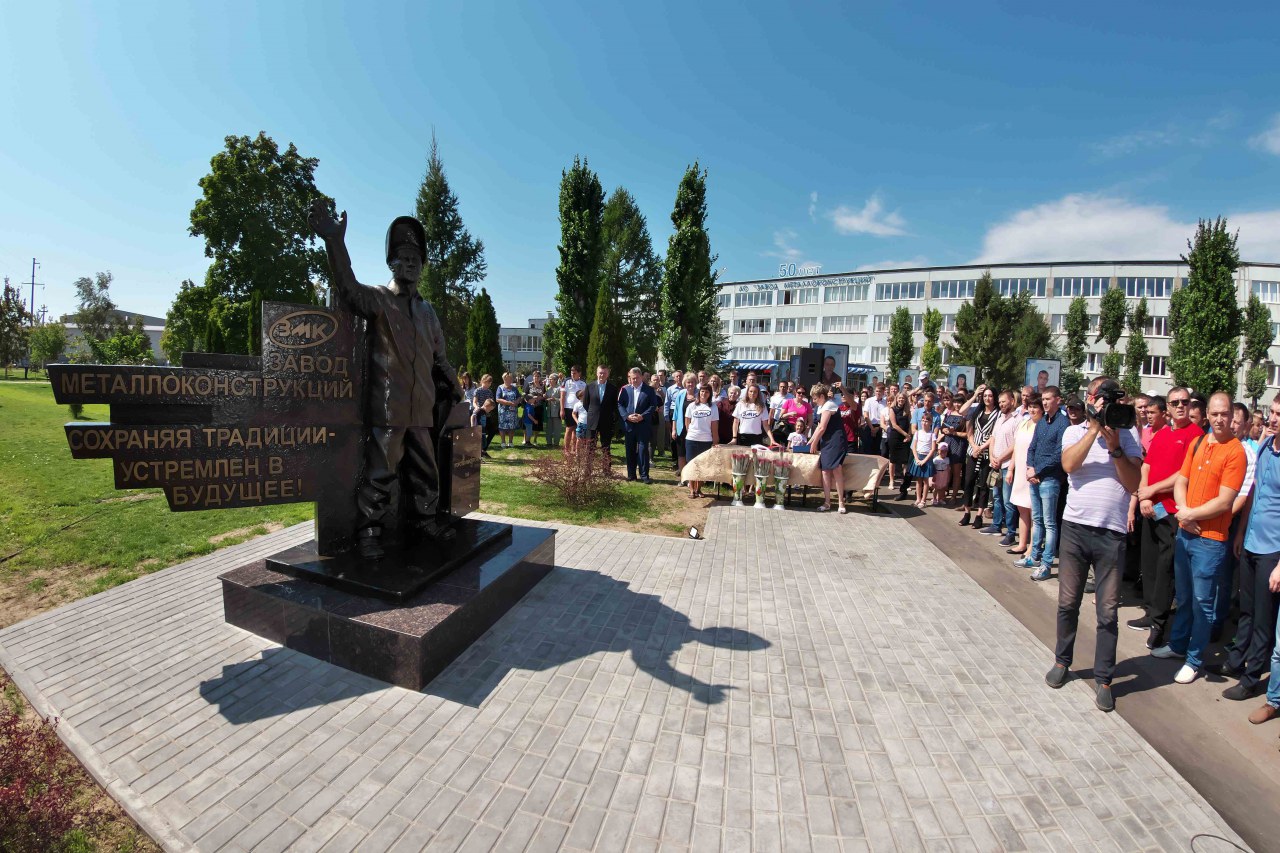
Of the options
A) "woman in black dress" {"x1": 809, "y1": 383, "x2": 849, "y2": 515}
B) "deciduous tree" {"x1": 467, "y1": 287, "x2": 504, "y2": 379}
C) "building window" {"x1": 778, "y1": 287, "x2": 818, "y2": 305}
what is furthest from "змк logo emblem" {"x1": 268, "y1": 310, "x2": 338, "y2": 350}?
"building window" {"x1": 778, "y1": 287, "x2": 818, "y2": 305}

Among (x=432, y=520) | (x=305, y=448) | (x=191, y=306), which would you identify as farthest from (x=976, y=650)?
(x=191, y=306)

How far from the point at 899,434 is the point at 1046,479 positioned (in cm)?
422

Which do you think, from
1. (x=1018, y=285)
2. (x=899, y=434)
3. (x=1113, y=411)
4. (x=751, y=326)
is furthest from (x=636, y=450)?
(x=751, y=326)

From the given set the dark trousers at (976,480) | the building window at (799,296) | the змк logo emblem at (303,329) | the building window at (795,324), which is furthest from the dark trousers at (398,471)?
the building window at (799,296)

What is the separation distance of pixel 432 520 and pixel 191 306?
31.0 meters

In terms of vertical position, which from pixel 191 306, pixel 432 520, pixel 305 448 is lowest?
pixel 432 520

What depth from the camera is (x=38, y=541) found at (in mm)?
5738

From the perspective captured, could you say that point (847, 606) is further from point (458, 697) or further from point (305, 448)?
point (305, 448)

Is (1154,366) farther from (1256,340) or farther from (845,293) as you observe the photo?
(845,293)

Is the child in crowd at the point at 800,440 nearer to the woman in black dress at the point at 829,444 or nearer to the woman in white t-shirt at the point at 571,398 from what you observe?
the woman in black dress at the point at 829,444

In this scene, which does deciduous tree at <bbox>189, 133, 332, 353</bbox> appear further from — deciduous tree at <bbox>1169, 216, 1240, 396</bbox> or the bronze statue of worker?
deciduous tree at <bbox>1169, 216, 1240, 396</bbox>

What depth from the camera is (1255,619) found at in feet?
12.8

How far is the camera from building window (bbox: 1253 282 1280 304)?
47.9 meters

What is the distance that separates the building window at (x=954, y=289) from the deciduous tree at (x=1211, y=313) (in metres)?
25.2
